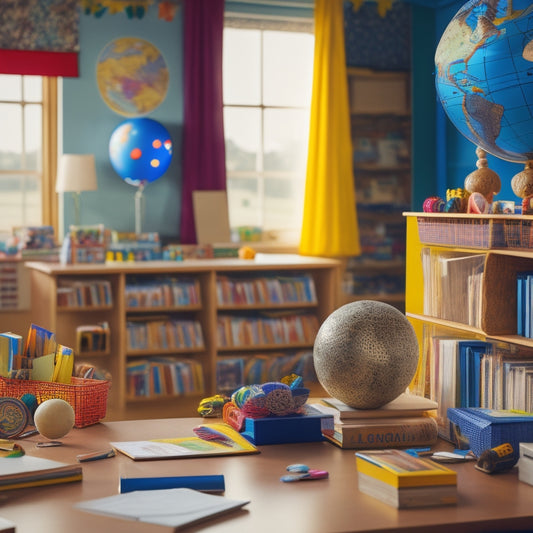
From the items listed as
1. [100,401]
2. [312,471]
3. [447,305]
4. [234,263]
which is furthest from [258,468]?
[234,263]

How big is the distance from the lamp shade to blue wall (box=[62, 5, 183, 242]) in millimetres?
314

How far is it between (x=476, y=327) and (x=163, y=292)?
3476mm

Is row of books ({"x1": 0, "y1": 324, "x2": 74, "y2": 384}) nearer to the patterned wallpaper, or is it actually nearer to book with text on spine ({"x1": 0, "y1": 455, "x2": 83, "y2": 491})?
book with text on spine ({"x1": 0, "y1": 455, "x2": 83, "y2": 491})

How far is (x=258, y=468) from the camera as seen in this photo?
195 cm

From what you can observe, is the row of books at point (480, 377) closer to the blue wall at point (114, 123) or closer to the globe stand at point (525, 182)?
the globe stand at point (525, 182)

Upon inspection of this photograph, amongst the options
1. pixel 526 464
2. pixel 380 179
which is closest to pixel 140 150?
pixel 380 179

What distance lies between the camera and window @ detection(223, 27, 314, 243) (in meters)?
6.96

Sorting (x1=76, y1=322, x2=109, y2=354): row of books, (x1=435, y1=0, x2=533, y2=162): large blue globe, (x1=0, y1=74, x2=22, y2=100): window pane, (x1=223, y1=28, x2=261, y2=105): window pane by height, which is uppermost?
(x1=223, y1=28, x2=261, y2=105): window pane

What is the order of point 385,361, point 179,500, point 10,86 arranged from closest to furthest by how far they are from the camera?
point 179,500 → point 385,361 → point 10,86

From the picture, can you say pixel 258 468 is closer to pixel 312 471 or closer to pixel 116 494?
pixel 312 471

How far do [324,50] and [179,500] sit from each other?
18.5 ft

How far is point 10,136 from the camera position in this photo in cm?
646

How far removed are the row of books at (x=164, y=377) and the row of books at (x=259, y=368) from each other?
15cm

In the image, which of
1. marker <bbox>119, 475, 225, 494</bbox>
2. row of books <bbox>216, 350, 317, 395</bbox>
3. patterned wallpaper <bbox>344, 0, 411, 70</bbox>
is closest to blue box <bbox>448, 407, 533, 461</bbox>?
marker <bbox>119, 475, 225, 494</bbox>
